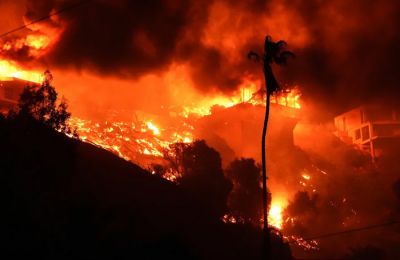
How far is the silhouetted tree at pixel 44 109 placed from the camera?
944 inches

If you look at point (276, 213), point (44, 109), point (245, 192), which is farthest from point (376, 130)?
point (44, 109)

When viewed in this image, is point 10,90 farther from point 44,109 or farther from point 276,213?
point 44,109

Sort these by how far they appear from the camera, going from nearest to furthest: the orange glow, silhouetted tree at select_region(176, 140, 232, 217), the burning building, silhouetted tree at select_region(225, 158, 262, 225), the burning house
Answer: silhouetted tree at select_region(176, 140, 232, 217), silhouetted tree at select_region(225, 158, 262, 225), the burning building, the orange glow, the burning house

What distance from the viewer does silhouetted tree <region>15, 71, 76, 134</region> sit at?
78.6ft

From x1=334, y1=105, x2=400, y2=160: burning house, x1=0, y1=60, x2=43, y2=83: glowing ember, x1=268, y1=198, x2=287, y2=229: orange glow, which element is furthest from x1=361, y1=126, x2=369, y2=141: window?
x1=0, y1=60, x2=43, y2=83: glowing ember

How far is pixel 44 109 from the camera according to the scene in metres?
24.2

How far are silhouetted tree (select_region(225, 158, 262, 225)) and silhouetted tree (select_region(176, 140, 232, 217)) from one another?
390 centimetres

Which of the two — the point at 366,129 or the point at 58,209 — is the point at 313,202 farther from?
the point at 58,209

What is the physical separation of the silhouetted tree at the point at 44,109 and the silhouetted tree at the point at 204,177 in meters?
23.5

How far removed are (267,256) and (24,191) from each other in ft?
42.7

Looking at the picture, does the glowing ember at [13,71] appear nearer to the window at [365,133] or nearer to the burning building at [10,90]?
the burning building at [10,90]

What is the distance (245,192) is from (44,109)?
3333 cm

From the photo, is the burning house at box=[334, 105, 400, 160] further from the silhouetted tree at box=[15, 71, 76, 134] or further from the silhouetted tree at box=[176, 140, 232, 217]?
the silhouetted tree at box=[15, 71, 76, 134]

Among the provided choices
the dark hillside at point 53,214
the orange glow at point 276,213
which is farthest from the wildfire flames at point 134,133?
the dark hillside at point 53,214
